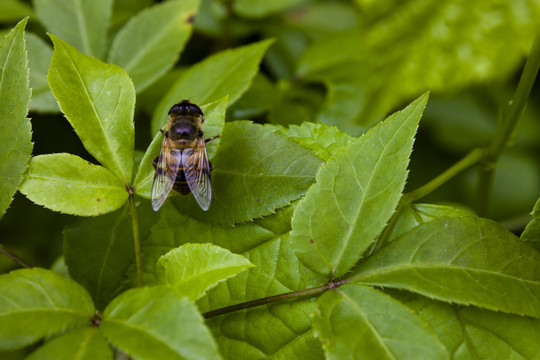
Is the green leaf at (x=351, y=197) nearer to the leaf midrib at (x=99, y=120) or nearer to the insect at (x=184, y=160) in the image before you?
the insect at (x=184, y=160)

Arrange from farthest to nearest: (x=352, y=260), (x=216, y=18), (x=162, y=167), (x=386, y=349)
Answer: (x=216, y=18) → (x=162, y=167) → (x=352, y=260) → (x=386, y=349)

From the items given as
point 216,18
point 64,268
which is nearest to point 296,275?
point 64,268

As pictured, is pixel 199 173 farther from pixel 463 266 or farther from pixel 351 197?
pixel 463 266

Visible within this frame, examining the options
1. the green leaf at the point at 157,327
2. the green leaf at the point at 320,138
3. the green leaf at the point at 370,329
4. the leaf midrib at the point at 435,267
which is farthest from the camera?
the green leaf at the point at 320,138

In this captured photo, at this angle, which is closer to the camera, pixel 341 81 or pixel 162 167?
pixel 162 167

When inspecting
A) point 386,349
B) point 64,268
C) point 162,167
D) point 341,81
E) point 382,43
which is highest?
point 382,43

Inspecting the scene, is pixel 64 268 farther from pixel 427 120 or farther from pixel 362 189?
pixel 427 120

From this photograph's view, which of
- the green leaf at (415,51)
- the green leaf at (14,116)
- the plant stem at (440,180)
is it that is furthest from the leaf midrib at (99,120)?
the green leaf at (415,51)
